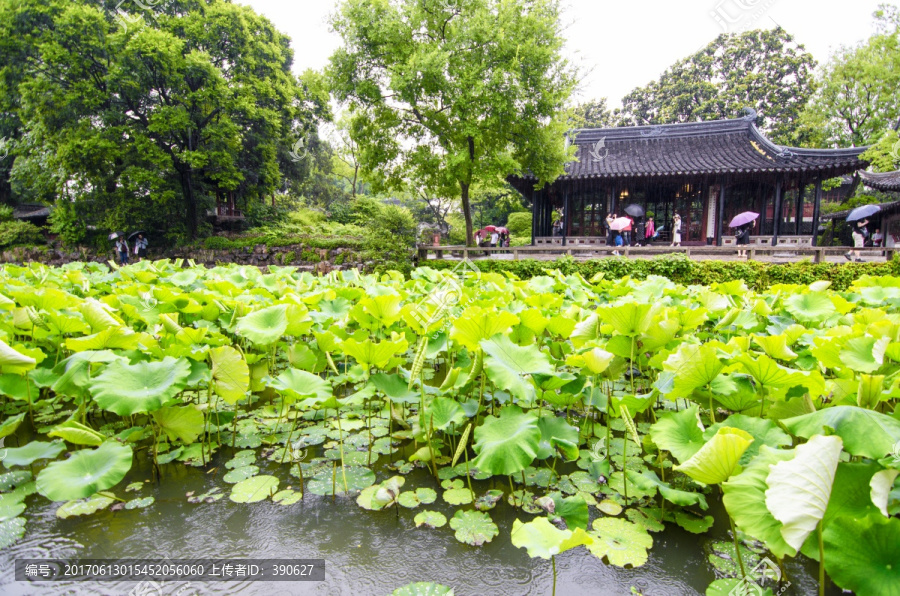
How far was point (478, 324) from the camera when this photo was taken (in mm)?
1812

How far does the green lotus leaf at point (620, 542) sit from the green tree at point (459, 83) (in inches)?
444

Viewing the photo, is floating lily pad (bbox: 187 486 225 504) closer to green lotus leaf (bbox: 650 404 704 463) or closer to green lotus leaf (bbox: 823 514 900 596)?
green lotus leaf (bbox: 650 404 704 463)

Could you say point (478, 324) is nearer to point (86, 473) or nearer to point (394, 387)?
point (394, 387)

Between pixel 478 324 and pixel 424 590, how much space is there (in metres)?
0.91

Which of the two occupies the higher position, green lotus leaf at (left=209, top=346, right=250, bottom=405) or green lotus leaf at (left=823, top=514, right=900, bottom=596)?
green lotus leaf at (left=209, top=346, right=250, bottom=405)

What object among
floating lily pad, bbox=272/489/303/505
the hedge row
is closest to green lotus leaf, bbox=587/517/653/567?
floating lily pad, bbox=272/489/303/505

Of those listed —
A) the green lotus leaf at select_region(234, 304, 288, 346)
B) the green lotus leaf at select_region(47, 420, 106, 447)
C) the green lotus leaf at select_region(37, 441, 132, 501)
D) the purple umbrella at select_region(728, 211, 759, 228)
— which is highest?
the purple umbrella at select_region(728, 211, 759, 228)

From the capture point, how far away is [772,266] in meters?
10.4

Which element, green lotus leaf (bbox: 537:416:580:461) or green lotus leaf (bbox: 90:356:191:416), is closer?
green lotus leaf (bbox: 90:356:191:416)

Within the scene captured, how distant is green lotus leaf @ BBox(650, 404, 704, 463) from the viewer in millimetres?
1431

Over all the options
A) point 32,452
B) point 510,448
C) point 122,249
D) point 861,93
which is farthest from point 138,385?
point 861,93

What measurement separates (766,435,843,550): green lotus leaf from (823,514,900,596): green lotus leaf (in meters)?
0.16

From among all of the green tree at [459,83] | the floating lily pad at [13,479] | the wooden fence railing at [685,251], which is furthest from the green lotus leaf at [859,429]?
the green tree at [459,83]

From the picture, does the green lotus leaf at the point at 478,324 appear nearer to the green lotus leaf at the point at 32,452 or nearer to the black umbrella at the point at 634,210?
the green lotus leaf at the point at 32,452
